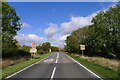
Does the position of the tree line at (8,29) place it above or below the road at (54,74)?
above

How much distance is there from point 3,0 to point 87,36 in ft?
139

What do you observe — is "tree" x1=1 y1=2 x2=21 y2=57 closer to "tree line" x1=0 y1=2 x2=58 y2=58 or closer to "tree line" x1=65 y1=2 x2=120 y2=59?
"tree line" x1=0 y1=2 x2=58 y2=58

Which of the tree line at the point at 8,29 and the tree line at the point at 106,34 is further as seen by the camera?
the tree line at the point at 106,34

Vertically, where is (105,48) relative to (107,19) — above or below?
below

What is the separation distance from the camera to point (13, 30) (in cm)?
5391

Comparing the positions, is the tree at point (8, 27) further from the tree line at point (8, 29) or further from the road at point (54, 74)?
the road at point (54, 74)

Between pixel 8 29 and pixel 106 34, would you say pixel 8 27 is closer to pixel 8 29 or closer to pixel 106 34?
pixel 8 29

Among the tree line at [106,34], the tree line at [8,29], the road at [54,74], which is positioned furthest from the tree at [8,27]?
the tree line at [106,34]

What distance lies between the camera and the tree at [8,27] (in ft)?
169

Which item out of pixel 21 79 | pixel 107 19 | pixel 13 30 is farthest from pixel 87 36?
pixel 21 79

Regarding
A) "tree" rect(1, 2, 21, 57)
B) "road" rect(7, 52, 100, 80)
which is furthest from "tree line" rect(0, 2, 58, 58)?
"road" rect(7, 52, 100, 80)

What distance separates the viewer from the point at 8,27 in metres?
53.0

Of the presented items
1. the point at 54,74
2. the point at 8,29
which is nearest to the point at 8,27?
the point at 8,29

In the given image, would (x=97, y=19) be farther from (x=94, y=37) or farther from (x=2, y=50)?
(x=2, y=50)
